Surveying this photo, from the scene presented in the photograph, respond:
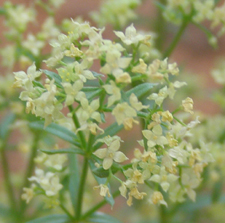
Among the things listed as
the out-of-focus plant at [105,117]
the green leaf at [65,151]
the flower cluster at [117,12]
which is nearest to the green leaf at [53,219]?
the out-of-focus plant at [105,117]

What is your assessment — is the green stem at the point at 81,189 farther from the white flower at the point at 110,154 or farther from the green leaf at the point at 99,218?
the white flower at the point at 110,154

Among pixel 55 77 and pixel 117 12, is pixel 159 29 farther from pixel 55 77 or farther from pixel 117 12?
pixel 55 77

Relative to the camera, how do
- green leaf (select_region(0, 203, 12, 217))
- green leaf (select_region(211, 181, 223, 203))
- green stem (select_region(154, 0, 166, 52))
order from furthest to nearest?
green stem (select_region(154, 0, 166, 52)), green leaf (select_region(0, 203, 12, 217)), green leaf (select_region(211, 181, 223, 203))

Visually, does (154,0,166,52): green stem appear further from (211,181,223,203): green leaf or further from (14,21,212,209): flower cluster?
(14,21,212,209): flower cluster

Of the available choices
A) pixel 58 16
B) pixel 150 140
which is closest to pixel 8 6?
pixel 150 140

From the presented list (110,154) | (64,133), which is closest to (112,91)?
(110,154)

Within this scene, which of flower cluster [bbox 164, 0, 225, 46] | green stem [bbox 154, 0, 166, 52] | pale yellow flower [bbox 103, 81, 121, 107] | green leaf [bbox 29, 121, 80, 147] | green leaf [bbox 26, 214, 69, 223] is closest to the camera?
pale yellow flower [bbox 103, 81, 121, 107]

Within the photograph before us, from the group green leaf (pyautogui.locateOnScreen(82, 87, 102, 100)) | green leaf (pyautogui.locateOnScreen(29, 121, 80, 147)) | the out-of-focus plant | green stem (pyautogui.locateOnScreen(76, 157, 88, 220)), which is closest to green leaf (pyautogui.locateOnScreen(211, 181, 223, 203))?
the out-of-focus plant

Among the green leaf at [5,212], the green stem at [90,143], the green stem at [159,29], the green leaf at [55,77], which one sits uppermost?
the green stem at [159,29]

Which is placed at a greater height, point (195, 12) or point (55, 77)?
point (195, 12)

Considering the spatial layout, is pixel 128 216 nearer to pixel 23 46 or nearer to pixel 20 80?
pixel 23 46

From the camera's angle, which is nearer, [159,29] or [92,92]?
[92,92]
